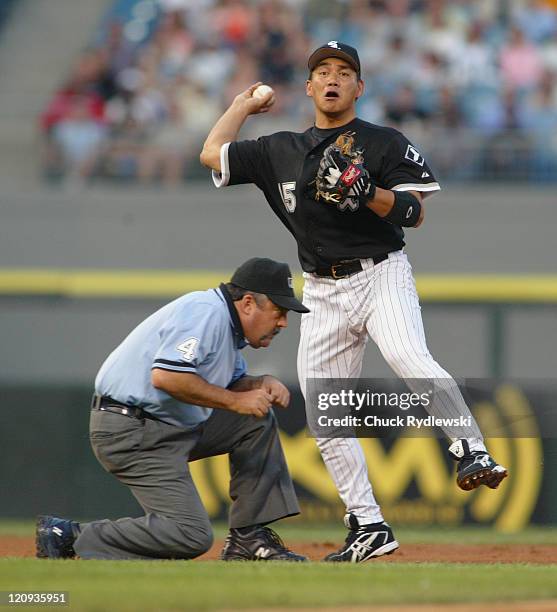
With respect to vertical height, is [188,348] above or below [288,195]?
below

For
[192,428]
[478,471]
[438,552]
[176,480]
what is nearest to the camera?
[478,471]

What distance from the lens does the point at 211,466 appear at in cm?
870

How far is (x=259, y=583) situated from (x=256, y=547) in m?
1.11

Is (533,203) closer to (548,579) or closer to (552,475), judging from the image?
(552,475)

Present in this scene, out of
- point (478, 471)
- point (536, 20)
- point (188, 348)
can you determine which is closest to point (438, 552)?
point (478, 471)

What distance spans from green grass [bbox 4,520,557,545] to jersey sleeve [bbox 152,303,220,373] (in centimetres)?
274

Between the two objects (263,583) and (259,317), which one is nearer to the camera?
(263,583)

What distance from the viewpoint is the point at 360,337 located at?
5.54 meters

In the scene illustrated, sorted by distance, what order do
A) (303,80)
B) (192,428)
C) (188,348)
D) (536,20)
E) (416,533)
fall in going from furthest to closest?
1. (536,20)
2. (303,80)
3. (416,533)
4. (192,428)
5. (188,348)

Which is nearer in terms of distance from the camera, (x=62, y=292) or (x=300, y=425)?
(x=300, y=425)

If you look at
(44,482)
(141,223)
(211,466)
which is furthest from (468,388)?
(141,223)

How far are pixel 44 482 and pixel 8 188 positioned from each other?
4.56 meters

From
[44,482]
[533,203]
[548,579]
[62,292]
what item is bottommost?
[44,482]

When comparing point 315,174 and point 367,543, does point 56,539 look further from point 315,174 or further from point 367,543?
point 315,174
